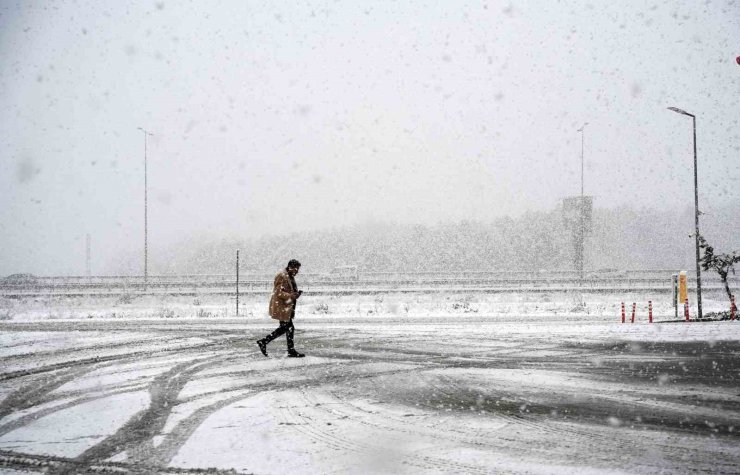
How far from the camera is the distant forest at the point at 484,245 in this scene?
82.6 metres

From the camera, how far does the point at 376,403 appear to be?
25.3ft

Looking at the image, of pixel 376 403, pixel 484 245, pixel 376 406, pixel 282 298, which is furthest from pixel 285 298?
pixel 484 245

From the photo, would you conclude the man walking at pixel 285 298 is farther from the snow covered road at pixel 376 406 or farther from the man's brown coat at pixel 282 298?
the snow covered road at pixel 376 406

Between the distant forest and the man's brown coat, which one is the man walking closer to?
the man's brown coat

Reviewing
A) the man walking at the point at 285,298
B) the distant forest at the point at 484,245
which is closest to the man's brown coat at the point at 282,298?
the man walking at the point at 285,298

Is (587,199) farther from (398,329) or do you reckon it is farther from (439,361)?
(439,361)

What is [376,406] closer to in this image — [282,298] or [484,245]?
[282,298]

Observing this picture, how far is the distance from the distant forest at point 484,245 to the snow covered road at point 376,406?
66904 mm

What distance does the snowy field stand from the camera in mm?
5395

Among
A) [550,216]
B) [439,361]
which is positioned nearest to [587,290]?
[439,361]

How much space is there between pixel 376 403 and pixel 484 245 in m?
80.6

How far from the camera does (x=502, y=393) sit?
326 inches

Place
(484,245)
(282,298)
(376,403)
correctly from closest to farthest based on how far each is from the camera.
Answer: (376,403) < (282,298) < (484,245)

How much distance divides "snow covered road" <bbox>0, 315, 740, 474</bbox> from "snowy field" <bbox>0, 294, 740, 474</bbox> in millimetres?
29
